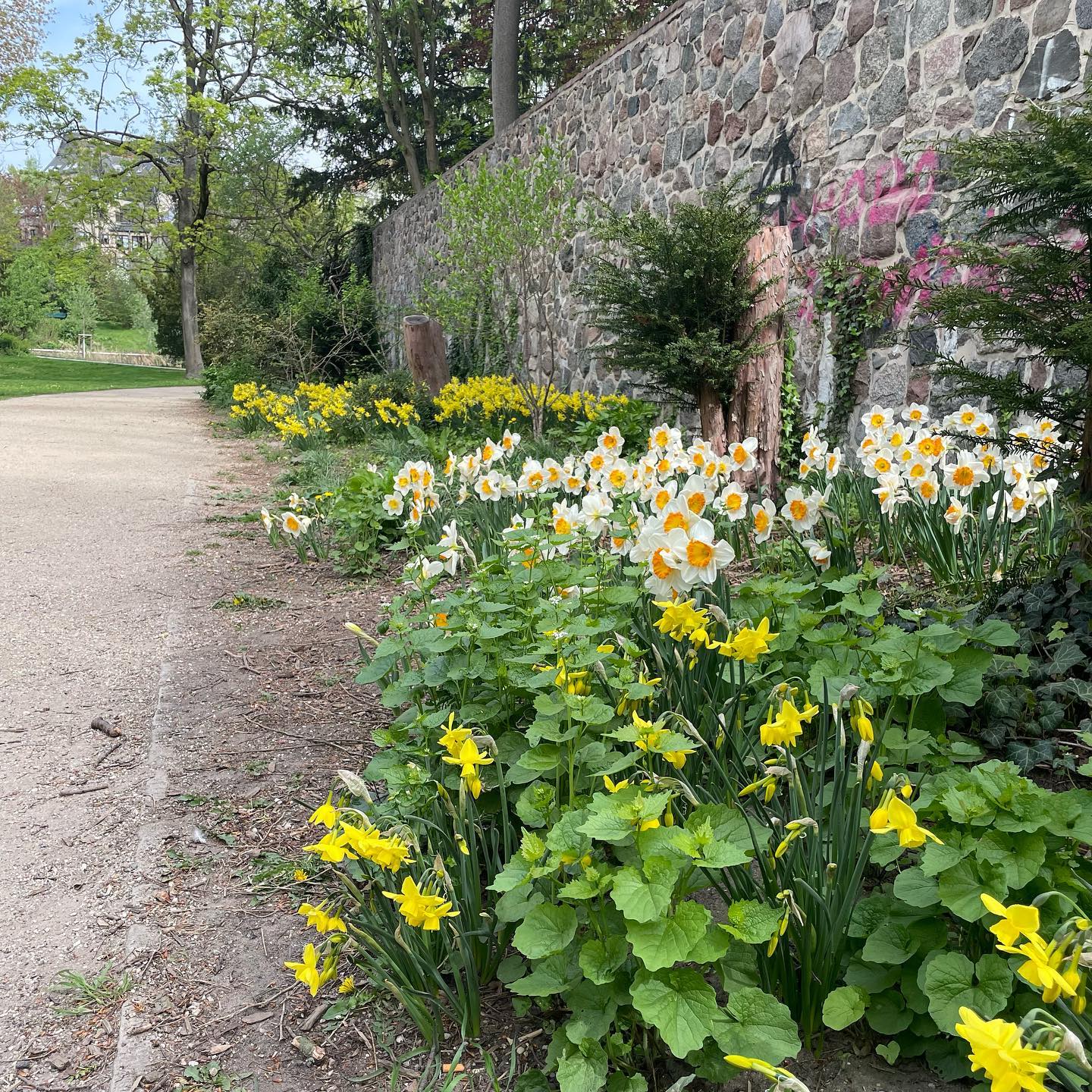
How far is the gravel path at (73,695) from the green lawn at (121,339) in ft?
125

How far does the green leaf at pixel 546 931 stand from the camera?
141cm

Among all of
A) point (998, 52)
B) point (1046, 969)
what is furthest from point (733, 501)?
point (998, 52)

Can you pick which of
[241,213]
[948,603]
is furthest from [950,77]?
[241,213]

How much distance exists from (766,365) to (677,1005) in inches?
161

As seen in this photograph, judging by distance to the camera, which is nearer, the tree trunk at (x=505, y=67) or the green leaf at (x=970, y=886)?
the green leaf at (x=970, y=886)

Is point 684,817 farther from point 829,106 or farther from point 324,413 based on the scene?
point 324,413

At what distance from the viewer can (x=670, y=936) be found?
1318 millimetres

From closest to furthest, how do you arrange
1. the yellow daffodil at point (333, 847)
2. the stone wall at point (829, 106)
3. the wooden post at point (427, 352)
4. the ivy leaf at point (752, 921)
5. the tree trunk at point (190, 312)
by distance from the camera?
the ivy leaf at point (752, 921) → the yellow daffodil at point (333, 847) → the stone wall at point (829, 106) → the wooden post at point (427, 352) → the tree trunk at point (190, 312)

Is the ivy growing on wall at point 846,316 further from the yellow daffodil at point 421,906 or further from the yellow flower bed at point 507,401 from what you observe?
the yellow daffodil at point 421,906

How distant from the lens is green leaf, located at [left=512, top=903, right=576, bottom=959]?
1.41m

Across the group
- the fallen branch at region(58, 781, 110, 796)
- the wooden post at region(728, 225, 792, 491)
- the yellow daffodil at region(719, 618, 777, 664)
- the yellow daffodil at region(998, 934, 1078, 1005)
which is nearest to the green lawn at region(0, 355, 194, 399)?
the wooden post at region(728, 225, 792, 491)

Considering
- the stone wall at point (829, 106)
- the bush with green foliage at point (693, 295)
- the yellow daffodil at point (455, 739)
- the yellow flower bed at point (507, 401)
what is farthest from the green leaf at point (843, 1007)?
the yellow flower bed at point (507, 401)

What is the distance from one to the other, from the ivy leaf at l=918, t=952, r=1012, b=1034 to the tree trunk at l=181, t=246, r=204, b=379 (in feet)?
69.1

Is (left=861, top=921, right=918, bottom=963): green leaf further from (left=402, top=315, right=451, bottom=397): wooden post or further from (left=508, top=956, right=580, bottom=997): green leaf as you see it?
(left=402, top=315, right=451, bottom=397): wooden post
